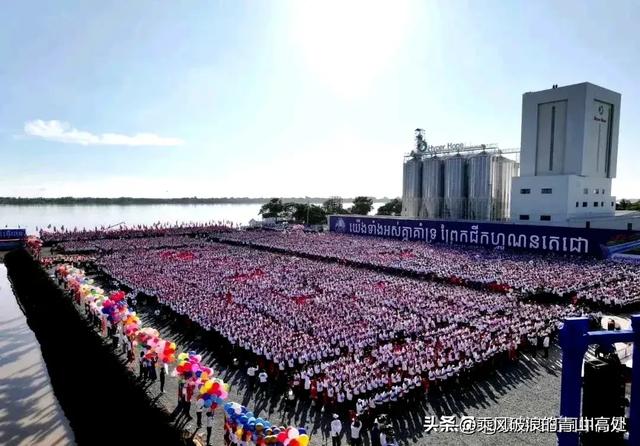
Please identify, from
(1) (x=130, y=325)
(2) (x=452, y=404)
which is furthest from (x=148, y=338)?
(2) (x=452, y=404)

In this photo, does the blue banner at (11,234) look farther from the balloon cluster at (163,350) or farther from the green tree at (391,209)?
the green tree at (391,209)

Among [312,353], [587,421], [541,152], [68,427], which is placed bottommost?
[68,427]

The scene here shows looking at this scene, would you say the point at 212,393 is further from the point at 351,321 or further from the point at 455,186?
the point at 455,186

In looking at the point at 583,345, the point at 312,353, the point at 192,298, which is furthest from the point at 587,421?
the point at 192,298

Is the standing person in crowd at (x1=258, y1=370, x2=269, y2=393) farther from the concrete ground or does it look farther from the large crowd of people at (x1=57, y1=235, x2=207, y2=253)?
the large crowd of people at (x1=57, y1=235, x2=207, y2=253)

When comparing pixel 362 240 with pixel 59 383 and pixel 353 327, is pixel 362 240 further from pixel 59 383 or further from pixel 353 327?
pixel 59 383
